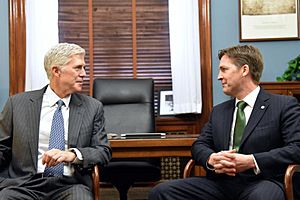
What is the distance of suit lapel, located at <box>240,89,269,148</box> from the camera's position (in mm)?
2768

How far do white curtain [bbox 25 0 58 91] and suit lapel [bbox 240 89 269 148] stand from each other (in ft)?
8.17

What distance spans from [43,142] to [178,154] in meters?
0.83

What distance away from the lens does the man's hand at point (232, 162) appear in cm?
262

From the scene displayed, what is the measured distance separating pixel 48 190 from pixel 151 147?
2.33ft

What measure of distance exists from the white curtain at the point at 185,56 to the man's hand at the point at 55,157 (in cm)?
240

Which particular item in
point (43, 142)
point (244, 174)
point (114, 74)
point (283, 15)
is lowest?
point (244, 174)

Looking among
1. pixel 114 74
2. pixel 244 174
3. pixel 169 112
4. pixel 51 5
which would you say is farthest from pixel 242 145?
pixel 51 5

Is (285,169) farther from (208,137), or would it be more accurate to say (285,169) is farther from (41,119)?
(41,119)

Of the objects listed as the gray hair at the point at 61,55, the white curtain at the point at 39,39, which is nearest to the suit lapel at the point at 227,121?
the gray hair at the point at 61,55

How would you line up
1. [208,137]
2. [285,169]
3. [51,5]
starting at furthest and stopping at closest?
[51,5] → [208,137] → [285,169]

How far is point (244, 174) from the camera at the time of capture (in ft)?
8.96

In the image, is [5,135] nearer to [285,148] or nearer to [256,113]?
[256,113]

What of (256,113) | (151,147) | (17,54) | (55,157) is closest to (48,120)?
(55,157)

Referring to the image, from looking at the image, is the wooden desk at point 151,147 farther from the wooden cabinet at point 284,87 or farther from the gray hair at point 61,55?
the wooden cabinet at point 284,87
